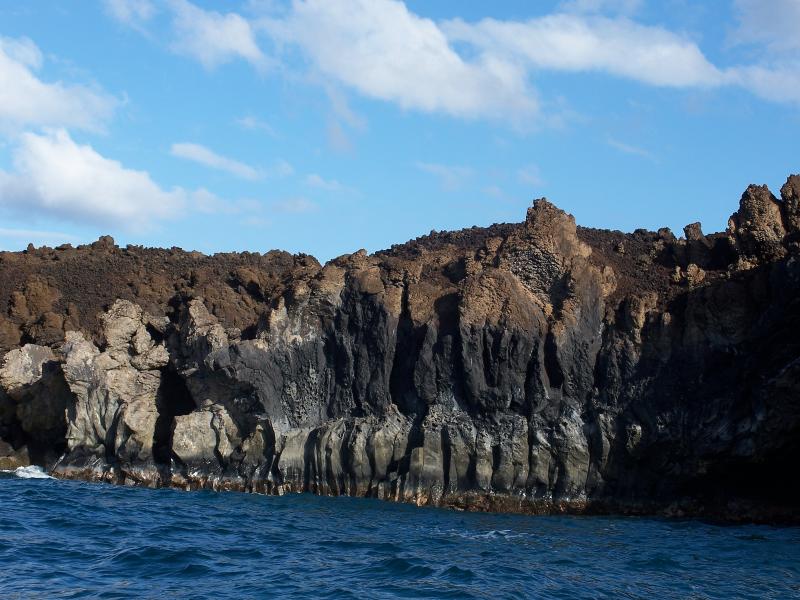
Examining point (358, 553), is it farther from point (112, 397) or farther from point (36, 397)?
point (36, 397)

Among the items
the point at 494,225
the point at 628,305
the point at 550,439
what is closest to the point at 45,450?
the point at 550,439

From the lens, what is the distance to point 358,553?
23.6m

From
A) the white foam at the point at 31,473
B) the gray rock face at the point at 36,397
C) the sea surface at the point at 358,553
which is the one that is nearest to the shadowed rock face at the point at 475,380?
the gray rock face at the point at 36,397

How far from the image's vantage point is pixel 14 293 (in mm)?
47656

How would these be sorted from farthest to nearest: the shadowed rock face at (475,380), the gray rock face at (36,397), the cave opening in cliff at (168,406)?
the gray rock face at (36,397)
the cave opening in cliff at (168,406)
the shadowed rock face at (475,380)

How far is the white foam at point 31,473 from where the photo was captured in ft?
124

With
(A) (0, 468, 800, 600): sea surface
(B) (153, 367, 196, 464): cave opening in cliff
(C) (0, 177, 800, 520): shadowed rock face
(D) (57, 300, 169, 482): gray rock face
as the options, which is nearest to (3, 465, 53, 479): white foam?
(C) (0, 177, 800, 520): shadowed rock face

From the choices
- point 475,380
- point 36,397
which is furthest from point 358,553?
point 36,397

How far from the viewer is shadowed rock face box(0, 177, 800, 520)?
30.7 metres

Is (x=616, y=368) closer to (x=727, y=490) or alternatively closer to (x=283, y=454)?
(x=727, y=490)

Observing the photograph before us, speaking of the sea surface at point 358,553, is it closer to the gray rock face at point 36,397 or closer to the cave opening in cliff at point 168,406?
the cave opening in cliff at point 168,406

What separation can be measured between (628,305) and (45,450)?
25.6 meters

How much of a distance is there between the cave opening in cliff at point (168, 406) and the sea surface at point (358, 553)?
260 inches

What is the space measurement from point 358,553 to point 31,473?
20.5 metres
